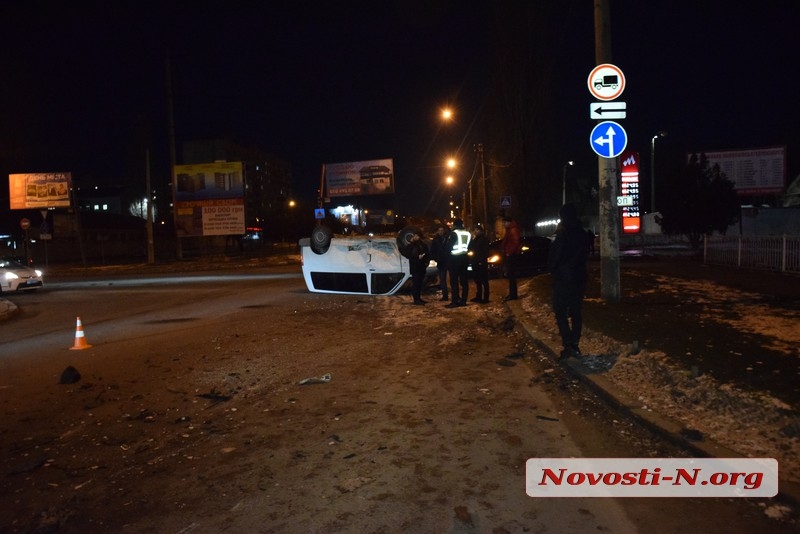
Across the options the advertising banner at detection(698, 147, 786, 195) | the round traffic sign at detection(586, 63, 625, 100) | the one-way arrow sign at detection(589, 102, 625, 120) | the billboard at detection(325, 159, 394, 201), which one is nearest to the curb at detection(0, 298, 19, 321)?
the one-way arrow sign at detection(589, 102, 625, 120)

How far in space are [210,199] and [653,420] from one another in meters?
41.9

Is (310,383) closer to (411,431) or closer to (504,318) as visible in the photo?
(411,431)

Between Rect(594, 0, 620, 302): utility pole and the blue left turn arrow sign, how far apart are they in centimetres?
29

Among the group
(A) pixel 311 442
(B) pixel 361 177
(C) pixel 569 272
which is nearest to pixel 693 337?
(C) pixel 569 272

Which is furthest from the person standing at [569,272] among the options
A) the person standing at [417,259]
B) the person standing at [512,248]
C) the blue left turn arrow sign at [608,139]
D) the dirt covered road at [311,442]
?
the person standing at [417,259]

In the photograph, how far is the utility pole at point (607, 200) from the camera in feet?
35.8

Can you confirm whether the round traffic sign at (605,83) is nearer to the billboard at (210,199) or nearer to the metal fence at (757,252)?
the metal fence at (757,252)

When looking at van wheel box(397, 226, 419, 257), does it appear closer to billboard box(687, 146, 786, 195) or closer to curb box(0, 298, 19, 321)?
curb box(0, 298, 19, 321)

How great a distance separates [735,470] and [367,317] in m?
8.88

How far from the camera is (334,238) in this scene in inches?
603

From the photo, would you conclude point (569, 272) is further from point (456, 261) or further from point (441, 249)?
point (441, 249)

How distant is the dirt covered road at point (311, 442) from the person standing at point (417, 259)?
4.58m

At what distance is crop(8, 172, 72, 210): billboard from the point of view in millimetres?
46219

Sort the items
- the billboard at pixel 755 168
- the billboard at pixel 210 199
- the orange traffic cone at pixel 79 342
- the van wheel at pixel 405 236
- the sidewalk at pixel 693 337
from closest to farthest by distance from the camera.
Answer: the sidewalk at pixel 693 337
the orange traffic cone at pixel 79 342
the van wheel at pixel 405 236
the billboard at pixel 755 168
the billboard at pixel 210 199
